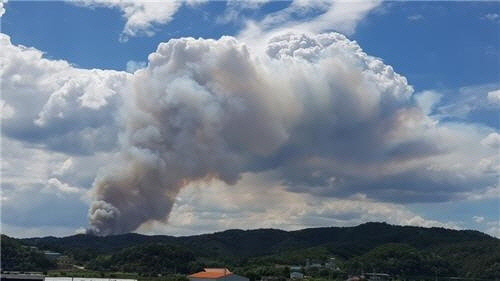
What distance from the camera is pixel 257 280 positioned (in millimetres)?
178625

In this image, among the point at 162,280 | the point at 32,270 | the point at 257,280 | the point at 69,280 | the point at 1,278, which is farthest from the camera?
the point at 32,270

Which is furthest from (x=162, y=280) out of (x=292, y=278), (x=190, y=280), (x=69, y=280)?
(x=292, y=278)

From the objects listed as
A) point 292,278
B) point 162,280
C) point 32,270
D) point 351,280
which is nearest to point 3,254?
point 32,270

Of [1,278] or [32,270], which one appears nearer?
[1,278]

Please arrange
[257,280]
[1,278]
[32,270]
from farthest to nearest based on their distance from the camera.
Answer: [32,270]
[257,280]
[1,278]

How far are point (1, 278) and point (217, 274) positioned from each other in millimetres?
54239

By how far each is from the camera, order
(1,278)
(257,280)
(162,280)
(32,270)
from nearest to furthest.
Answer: (1,278), (162,280), (257,280), (32,270)

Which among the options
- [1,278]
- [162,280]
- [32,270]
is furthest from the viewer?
[32,270]

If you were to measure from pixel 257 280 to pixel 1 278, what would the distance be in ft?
249

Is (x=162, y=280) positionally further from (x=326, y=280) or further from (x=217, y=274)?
(x=326, y=280)

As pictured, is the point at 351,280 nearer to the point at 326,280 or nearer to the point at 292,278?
the point at 326,280

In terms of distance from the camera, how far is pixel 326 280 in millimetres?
195750

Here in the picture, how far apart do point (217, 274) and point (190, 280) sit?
637 centimetres

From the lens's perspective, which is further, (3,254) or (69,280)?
(3,254)
